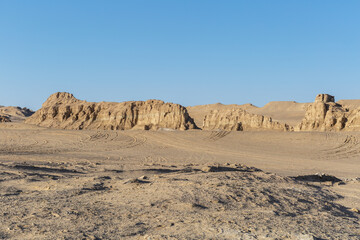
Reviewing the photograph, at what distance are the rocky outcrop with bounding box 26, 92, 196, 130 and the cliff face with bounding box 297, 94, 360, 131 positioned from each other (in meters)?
11.9

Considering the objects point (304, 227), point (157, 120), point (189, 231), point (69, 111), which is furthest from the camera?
point (69, 111)

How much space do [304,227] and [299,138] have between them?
2039 cm

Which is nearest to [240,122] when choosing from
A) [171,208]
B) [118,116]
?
[118,116]

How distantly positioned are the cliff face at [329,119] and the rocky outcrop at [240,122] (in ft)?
8.04

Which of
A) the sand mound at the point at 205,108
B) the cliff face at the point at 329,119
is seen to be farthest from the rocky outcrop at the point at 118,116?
the sand mound at the point at 205,108

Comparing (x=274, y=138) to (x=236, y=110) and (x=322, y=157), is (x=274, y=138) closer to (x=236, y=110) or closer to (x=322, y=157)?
(x=322, y=157)

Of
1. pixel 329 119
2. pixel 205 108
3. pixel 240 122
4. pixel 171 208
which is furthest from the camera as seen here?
pixel 205 108

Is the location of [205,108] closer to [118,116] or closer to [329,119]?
[329,119]

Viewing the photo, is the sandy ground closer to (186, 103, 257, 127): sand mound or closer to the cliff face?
the cliff face

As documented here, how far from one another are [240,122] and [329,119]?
845 cm

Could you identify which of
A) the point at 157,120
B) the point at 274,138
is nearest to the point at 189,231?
the point at 274,138

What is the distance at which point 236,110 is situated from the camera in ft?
123

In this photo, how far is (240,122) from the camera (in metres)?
35.5

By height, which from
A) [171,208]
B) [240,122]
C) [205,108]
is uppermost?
[205,108]
